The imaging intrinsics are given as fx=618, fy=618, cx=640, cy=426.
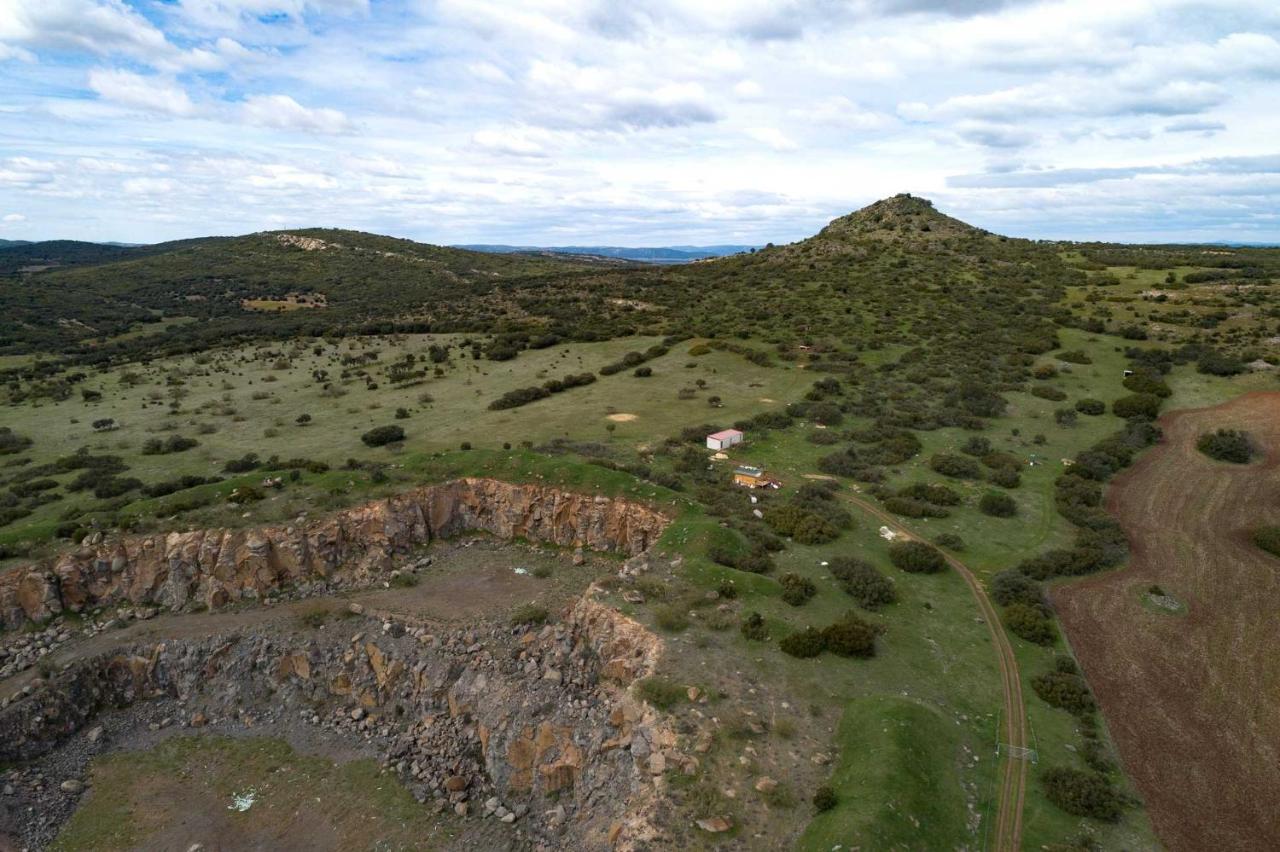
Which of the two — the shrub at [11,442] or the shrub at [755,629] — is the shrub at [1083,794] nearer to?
the shrub at [755,629]

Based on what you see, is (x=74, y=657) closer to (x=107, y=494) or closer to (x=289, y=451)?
(x=107, y=494)

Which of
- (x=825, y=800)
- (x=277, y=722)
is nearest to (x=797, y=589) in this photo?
(x=825, y=800)

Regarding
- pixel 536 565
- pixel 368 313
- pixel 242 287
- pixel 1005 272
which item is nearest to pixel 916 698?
pixel 536 565

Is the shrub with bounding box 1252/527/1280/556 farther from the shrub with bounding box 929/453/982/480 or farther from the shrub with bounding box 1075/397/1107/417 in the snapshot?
the shrub with bounding box 1075/397/1107/417

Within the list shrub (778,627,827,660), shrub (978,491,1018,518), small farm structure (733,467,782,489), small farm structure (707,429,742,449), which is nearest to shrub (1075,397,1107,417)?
shrub (978,491,1018,518)

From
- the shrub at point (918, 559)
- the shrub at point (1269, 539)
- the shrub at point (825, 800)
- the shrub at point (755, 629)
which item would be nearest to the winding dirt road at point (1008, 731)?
the shrub at point (918, 559)
